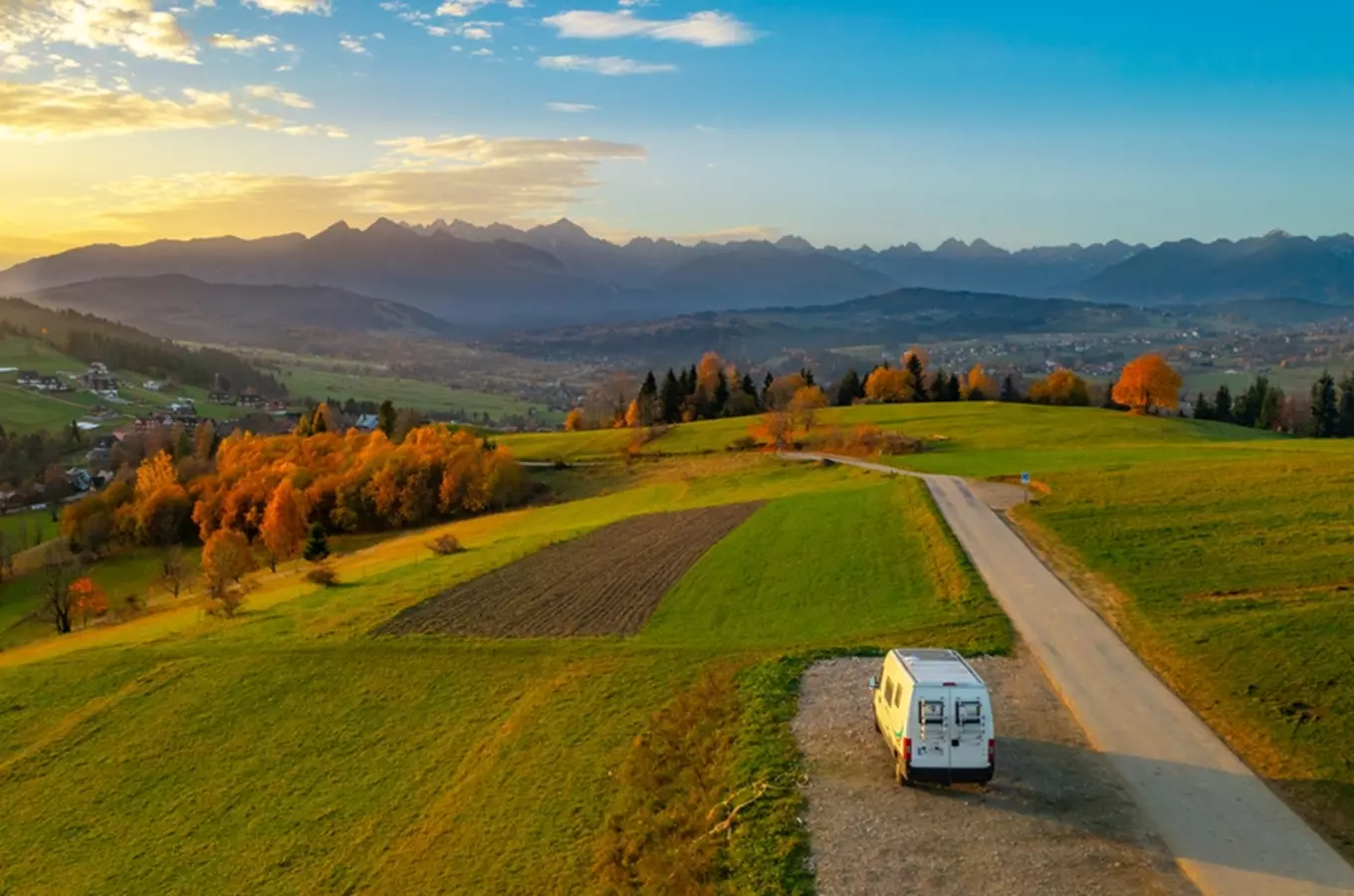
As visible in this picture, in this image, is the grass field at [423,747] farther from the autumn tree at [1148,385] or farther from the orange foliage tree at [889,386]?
the orange foliage tree at [889,386]

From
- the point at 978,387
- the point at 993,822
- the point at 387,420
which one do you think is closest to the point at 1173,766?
the point at 993,822

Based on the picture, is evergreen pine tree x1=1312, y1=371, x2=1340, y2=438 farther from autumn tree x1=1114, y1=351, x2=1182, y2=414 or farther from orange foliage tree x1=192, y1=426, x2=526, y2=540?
orange foliage tree x1=192, y1=426, x2=526, y2=540

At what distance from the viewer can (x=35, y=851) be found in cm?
2378

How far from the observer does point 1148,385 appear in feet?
358

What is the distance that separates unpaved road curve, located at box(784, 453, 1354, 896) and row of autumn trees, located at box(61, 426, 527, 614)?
6648 cm

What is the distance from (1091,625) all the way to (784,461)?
2001 inches

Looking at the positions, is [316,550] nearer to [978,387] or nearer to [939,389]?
[939,389]

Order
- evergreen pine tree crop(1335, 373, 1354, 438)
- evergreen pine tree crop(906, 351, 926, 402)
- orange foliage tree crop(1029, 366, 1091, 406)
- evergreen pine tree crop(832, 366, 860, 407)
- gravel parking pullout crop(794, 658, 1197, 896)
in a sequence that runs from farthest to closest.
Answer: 1. evergreen pine tree crop(832, 366, 860, 407)
2. evergreen pine tree crop(906, 351, 926, 402)
3. orange foliage tree crop(1029, 366, 1091, 406)
4. evergreen pine tree crop(1335, 373, 1354, 438)
5. gravel parking pullout crop(794, 658, 1197, 896)

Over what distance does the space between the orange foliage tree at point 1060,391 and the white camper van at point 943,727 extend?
125 meters

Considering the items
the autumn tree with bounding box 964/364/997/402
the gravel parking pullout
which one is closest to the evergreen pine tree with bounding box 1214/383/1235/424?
the autumn tree with bounding box 964/364/997/402

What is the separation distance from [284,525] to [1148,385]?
97181mm

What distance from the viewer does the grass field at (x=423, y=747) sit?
1998cm


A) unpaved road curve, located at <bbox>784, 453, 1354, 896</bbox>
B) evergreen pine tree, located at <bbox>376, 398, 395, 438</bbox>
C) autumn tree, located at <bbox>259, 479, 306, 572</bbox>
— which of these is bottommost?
autumn tree, located at <bbox>259, 479, 306, 572</bbox>

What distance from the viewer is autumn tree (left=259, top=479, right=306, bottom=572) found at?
270 feet
